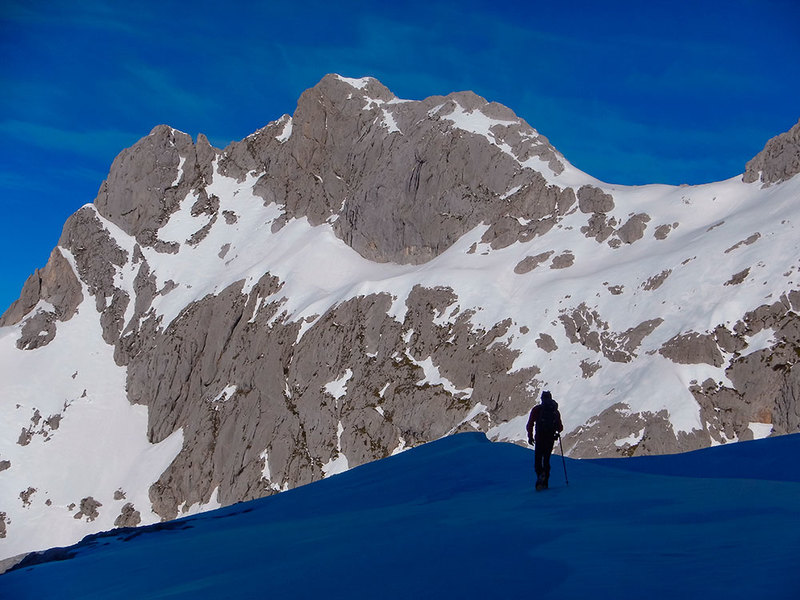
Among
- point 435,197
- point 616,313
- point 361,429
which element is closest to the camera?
point 616,313

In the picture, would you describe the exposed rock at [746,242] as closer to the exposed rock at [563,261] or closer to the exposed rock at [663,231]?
the exposed rock at [663,231]

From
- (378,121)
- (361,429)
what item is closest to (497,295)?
(361,429)

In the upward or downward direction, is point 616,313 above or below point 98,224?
below

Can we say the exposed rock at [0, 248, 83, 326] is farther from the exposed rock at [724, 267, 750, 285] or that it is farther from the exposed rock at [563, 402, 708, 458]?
the exposed rock at [724, 267, 750, 285]

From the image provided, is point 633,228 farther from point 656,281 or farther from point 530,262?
point 656,281

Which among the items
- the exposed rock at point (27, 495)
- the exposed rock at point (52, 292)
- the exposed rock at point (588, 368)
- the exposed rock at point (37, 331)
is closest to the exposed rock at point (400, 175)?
the exposed rock at point (588, 368)

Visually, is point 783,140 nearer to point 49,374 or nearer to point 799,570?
point 799,570

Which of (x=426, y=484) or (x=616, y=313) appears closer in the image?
(x=426, y=484)
